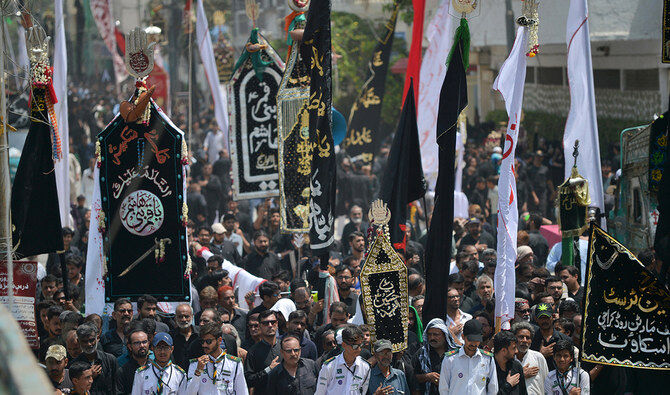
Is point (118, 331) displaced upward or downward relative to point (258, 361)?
upward

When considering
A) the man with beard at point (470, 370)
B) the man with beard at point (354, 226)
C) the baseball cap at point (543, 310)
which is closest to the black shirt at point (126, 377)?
the man with beard at point (470, 370)

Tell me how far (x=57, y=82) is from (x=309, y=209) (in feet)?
16.6

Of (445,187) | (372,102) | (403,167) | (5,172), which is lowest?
(445,187)

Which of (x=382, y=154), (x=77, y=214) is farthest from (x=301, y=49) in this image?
(x=382, y=154)

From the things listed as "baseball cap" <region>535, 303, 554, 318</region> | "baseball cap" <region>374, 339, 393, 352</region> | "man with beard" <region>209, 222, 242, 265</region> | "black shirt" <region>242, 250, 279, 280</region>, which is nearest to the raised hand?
"black shirt" <region>242, 250, 279, 280</region>

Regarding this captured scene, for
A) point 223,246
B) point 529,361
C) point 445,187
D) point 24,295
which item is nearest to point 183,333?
point 24,295

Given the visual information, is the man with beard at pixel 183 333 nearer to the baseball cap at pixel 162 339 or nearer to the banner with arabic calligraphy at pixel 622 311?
the baseball cap at pixel 162 339

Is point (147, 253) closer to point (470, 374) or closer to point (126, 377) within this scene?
point (126, 377)

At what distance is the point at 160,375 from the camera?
7.26 metres

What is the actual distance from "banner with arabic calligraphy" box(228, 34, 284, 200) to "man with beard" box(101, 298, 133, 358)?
3039 mm

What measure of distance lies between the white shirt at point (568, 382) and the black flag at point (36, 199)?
443cm

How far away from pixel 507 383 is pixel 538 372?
1.20 feet

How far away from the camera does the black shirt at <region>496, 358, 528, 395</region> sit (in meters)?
7.21

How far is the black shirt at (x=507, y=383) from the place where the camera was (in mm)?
7211
